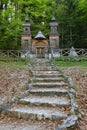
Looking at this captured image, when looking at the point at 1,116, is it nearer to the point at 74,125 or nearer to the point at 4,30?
the point at 74,125

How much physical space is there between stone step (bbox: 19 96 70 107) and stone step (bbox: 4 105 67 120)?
0.84 feet

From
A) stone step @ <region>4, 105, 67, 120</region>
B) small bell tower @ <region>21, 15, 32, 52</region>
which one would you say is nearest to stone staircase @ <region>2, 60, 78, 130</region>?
stone step @ <region>4, 105, 67, 120</region>

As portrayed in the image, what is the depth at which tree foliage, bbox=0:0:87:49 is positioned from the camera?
103 feet

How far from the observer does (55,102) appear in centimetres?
775

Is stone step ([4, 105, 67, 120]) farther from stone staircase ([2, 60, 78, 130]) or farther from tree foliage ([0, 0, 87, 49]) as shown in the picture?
tree foliage ([0, 0, 87, 49])

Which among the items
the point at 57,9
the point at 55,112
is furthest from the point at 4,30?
the point at 55,112

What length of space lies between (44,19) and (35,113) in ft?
105

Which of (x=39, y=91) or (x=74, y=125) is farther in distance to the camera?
(x=39, y=91)

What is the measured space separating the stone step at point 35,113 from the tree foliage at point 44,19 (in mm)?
24271

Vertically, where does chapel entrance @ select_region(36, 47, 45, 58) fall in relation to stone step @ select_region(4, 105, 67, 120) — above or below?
above

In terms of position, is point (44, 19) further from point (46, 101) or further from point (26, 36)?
point (46, 101)

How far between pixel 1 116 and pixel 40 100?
168 centimetres

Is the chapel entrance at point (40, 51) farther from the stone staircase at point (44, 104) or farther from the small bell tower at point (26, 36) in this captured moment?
the stone staircase at point (44, 104)

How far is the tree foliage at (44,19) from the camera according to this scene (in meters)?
31.5
